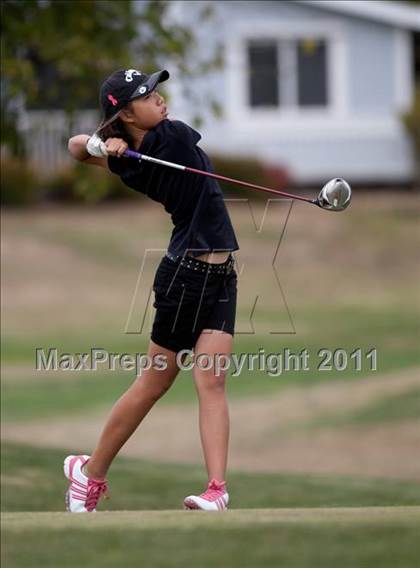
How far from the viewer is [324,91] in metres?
30.2

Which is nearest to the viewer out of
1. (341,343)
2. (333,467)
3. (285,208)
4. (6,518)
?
(6,518)

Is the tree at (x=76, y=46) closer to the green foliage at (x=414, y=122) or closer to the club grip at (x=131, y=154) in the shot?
the club grip at (x=131, y=154)

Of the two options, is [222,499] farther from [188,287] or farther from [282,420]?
[282,420]

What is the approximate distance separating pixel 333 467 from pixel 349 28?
64.0 feet

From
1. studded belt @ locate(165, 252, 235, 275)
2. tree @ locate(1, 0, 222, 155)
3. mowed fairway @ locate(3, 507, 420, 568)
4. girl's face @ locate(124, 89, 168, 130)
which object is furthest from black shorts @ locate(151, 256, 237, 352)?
tree @ locate(1, 0, 222, 155)

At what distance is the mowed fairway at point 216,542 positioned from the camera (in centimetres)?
498

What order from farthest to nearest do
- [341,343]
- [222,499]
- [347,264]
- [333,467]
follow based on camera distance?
[347,264] < [341,343] < [333,467] < [222,499]

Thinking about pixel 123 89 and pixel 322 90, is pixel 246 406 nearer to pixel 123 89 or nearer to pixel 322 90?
pixel 123 89

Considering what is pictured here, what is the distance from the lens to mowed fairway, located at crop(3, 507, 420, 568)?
4977 millimetres

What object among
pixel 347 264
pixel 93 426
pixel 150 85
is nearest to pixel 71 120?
pixel 93 426

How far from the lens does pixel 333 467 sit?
11.8 metres

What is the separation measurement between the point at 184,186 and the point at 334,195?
28.3 inches

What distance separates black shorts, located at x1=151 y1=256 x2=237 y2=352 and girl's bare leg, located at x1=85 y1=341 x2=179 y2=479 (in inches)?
4.0

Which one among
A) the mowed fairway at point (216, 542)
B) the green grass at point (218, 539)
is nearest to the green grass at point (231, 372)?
the green grass at point (218, 539)
